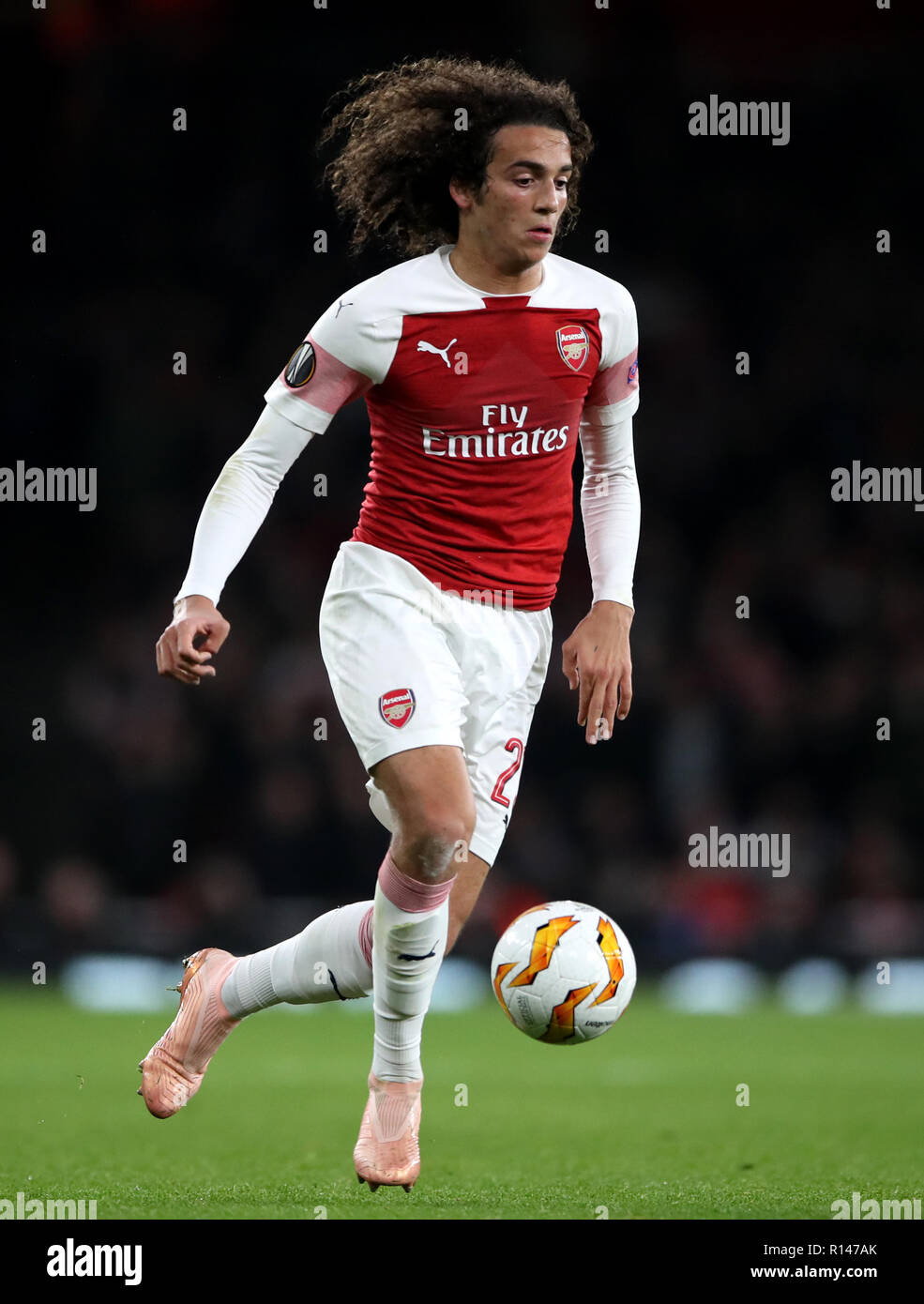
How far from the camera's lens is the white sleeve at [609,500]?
4.96 m

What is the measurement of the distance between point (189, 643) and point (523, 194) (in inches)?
56.2

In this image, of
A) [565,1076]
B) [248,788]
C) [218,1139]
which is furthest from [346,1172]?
[248,788]

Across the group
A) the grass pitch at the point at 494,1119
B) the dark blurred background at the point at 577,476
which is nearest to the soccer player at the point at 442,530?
the grass pitch at the point at 494,1119

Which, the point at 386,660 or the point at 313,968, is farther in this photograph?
the point at 313,968

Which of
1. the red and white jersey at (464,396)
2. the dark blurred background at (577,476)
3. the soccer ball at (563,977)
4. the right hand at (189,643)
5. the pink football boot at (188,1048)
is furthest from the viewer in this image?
the dark blurred background at (577,476)

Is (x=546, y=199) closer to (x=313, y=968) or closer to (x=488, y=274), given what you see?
(x=488, y=274)

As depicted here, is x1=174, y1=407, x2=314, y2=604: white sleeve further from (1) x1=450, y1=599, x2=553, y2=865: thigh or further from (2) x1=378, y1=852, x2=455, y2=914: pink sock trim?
(2) x1=378, y1=852, x2=455, y2=914: pink sock trim

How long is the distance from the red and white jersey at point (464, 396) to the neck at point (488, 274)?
0.08 feet

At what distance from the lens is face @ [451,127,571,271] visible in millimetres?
4602

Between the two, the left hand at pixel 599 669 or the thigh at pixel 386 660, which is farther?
the left hand at pixel 599 669

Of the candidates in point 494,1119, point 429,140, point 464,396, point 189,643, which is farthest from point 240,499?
point 494,1119

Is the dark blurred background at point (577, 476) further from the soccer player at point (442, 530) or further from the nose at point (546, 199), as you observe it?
the nose at point (546, 199)

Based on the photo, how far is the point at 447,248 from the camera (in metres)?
4.84

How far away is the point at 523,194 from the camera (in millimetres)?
4613
